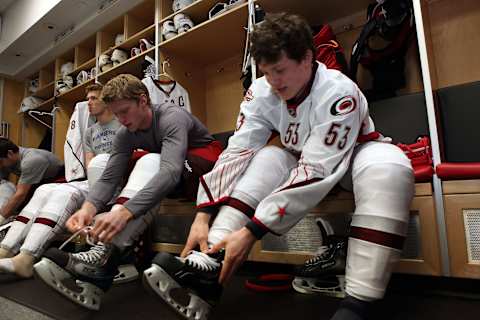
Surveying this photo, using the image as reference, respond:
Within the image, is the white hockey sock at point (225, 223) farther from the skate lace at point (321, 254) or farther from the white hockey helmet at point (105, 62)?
the white hockey helmet at point (105, 62)

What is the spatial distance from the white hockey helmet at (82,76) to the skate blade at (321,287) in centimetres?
243

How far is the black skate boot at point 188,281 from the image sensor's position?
59 cm

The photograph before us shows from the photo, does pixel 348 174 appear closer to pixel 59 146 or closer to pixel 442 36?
pixel 442 36

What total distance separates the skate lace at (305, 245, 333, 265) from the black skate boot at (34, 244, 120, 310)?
54 cm

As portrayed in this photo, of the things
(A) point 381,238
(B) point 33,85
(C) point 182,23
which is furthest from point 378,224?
(B) point 33,85

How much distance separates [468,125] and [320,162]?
32.7 inches

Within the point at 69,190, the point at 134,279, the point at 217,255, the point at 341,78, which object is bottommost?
the point at 134,279

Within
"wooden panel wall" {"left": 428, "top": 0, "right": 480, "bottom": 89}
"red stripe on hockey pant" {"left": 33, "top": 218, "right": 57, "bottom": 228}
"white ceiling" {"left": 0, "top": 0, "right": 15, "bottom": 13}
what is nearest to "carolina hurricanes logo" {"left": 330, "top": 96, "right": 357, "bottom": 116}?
"wooden panel wall" {"left": 428, "top": 0, "right": 480, "bottom": 89}

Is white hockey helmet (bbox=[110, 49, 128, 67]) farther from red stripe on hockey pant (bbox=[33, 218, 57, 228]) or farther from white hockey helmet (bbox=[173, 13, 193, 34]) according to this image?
red stripe on hockey pant (bbox=[33, 218, 57, 228])

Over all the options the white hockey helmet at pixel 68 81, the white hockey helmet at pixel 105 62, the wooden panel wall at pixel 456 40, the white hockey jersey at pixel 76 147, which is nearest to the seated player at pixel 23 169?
the white hockey jersey at pixel 76 147

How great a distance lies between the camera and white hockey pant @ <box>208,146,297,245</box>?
687mm

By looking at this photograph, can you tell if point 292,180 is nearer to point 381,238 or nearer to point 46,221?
point 381,238

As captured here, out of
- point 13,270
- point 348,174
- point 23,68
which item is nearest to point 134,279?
point 13,270

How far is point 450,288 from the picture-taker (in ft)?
2.84
